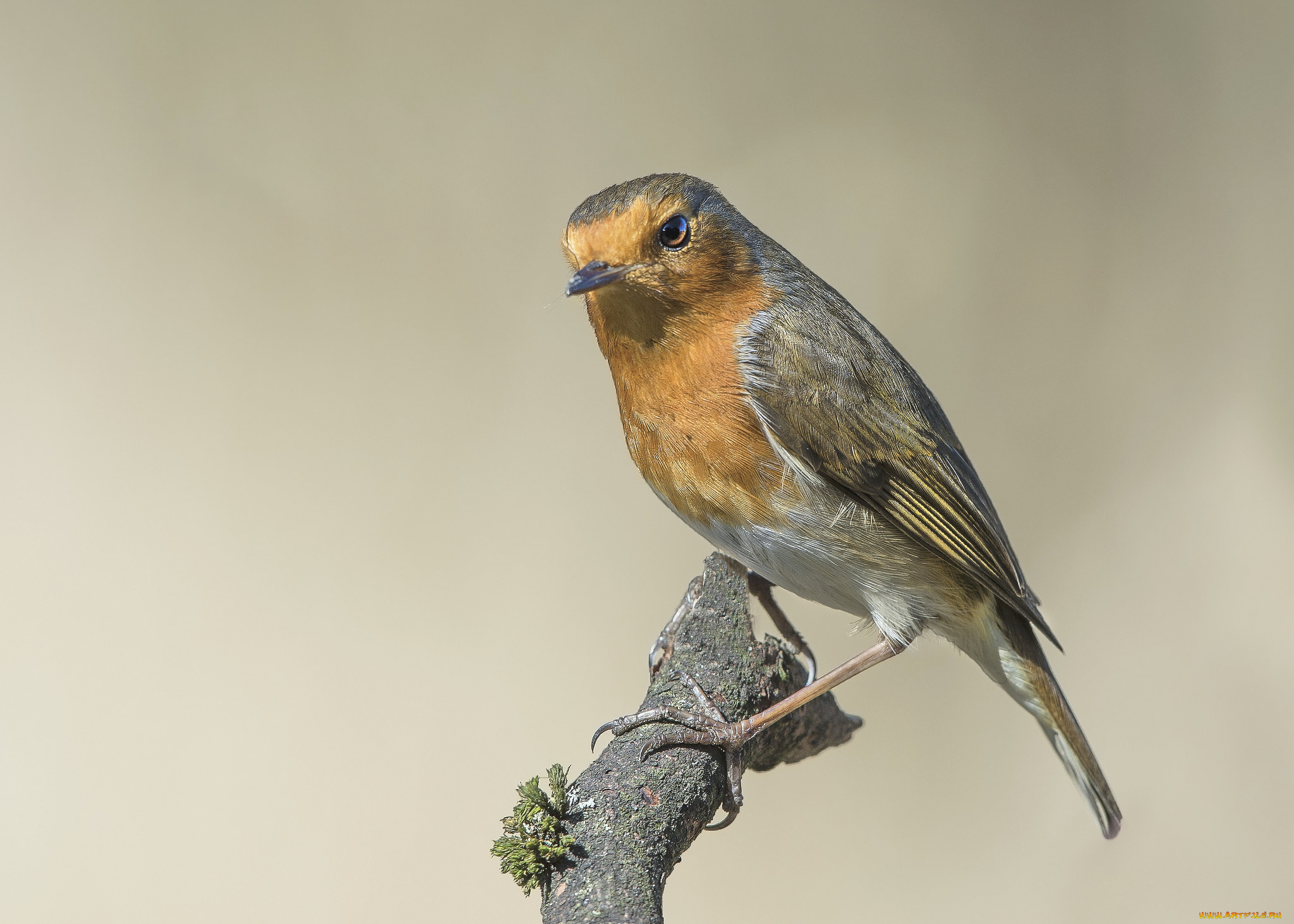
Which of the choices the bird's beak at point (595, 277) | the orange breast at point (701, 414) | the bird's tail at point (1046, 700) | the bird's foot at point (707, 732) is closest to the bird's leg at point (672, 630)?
the bird's foot at point (707, 732)

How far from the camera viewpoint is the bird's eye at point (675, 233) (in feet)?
8.75

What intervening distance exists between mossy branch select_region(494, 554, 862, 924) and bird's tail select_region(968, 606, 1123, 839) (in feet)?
1.92

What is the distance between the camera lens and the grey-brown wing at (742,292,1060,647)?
276 centimetres

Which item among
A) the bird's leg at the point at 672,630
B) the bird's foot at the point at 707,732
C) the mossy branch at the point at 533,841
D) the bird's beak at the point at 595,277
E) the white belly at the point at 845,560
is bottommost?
the mossy branch at the point at 533,841

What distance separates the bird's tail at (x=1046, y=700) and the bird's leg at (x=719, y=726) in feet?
2.23

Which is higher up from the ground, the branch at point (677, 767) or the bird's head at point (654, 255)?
the bird's head at point (654, 255)

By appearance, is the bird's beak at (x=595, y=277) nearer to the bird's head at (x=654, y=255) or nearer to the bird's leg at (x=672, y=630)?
the bird's head at (x=654, y=255)

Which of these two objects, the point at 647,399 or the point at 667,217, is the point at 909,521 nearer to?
the point at 647,399

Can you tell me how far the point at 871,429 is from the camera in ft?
9.47

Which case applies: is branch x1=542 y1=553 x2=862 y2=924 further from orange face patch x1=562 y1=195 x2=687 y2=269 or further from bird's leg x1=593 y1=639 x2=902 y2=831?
orange face patch x1=562 y1=195 x2=687 y2=269

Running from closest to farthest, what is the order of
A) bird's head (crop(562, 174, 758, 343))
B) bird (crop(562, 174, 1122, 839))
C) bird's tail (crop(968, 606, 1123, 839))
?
bird's head (crop(562, 174, 758, 343))
bird (crop(562, 174, 1122, 839))
bird's tail (crop(968, 606, 1123, 839))

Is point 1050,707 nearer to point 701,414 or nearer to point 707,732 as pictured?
point 707,732

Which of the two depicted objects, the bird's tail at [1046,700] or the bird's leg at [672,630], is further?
the bird's leg at [672,630]

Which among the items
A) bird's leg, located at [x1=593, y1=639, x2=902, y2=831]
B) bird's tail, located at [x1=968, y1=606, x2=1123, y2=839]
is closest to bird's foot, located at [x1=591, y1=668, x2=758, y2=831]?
bird's leg, located at [x1=593, y1=639, x2=902, y2=831]
